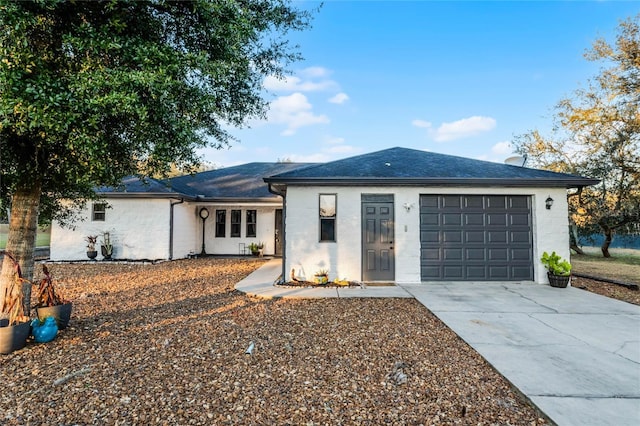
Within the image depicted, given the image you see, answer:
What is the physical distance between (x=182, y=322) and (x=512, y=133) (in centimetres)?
2021

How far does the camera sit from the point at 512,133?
18.1 m

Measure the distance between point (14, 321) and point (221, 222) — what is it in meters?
10.2

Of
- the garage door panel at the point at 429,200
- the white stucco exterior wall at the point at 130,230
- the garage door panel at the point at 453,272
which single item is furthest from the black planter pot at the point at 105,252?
the garage door panel at the point at 453,272

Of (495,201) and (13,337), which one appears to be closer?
(13,337)

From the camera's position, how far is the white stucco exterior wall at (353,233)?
746 centimetres

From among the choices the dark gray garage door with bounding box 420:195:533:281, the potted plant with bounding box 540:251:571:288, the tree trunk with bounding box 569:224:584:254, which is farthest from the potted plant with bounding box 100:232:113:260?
the tree trunk with bounding box 569:224:584:254

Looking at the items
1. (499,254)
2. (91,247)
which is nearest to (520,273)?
(499,254)

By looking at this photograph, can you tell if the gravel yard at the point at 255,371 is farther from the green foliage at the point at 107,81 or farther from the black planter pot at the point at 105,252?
the black planter pot at the point at 105,252

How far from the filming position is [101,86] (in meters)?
3.00

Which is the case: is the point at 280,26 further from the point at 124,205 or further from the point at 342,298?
the point at 124,205

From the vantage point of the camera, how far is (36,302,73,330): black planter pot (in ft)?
12.9

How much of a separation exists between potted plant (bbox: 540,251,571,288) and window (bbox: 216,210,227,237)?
455 inches

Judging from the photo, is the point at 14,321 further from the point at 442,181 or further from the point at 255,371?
the point at 442,181

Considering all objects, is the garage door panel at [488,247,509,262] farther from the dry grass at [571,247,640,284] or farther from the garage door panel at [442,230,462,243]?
the dry grass at [571,247,640,284]
